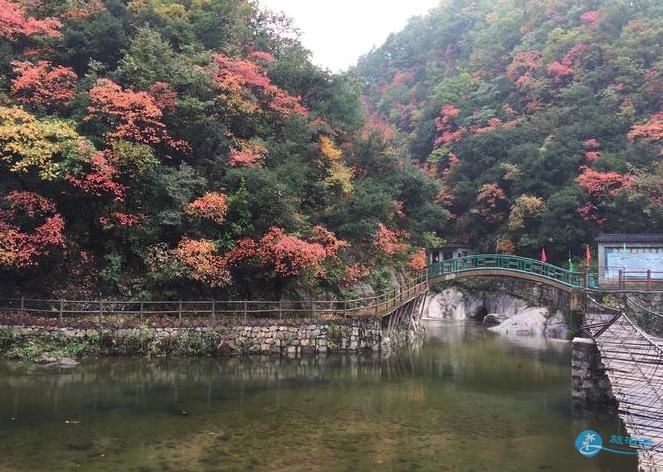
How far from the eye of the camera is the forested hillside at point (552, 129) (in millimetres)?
29203

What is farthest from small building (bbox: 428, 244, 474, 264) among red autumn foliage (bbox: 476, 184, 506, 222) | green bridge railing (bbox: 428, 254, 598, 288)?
green bridge railing (bbox: 428, 254, 598, 288)

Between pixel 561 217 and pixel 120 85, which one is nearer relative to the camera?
pixel 120 85

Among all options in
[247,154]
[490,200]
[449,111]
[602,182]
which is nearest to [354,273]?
[247,154]

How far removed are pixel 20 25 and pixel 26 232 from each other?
29.9 feet

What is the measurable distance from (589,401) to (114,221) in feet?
51.5

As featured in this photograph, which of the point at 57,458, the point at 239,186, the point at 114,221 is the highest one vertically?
the point at 239,186

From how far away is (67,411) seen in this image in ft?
33.6

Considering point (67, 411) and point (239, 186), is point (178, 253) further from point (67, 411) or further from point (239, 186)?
point (67, 411)

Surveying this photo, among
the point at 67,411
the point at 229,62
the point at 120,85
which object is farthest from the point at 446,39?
the point at 67,411

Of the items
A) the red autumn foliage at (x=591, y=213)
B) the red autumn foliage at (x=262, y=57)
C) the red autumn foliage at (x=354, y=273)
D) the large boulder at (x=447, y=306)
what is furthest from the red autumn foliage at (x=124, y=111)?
the large boulder at (x=447, y=306)

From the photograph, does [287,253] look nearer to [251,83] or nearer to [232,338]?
[232,338]

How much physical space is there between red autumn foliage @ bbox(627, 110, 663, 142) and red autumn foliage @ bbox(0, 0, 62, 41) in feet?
100

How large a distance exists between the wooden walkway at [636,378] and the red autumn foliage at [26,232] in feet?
52.8

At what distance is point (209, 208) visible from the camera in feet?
57.4
